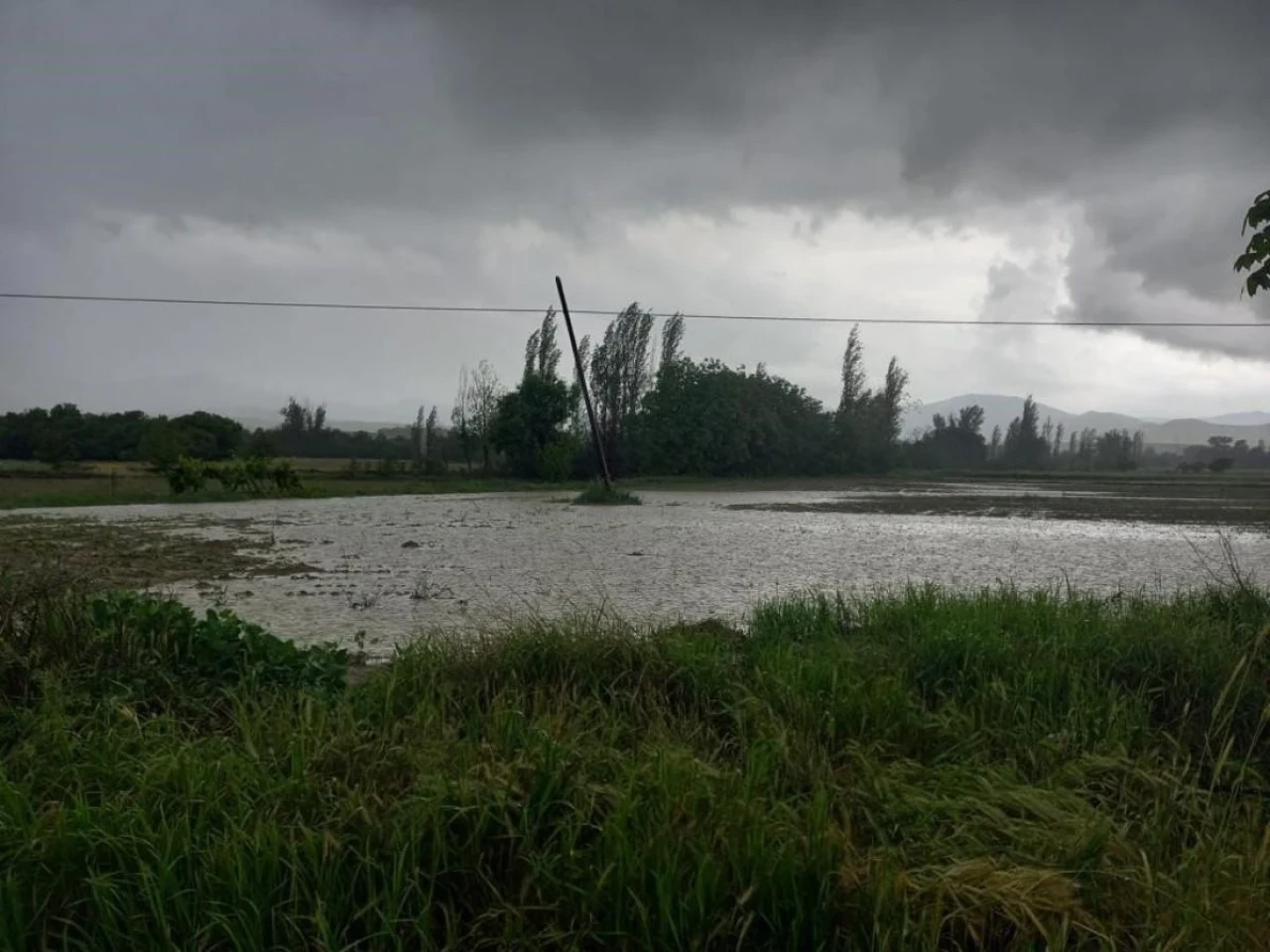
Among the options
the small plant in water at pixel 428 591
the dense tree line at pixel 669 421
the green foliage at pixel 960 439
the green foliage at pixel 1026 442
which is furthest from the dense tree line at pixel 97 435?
the green foliage at pixel 1026 442

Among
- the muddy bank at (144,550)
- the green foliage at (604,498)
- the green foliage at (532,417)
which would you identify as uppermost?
the green foliage at (532,417)

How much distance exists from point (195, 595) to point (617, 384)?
46.7 meters

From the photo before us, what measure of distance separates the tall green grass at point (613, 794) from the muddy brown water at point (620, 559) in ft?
5.11

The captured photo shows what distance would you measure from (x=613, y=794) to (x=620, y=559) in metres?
7.93

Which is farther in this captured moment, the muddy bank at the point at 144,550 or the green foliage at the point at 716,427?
the green foliage at the point at 716,427

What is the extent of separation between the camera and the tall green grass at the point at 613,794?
2355 mm

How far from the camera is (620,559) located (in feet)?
34.9

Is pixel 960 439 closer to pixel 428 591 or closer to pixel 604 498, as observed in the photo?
pixel 604 498

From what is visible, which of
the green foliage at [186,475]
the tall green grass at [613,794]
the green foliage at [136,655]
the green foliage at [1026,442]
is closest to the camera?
the tall green grass at [613,794]

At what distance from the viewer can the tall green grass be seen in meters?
2.36

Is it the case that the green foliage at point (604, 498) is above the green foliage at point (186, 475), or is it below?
below

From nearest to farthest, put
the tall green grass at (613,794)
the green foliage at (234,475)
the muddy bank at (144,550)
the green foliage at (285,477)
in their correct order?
the tall green grass at (613,794) < the muddy bank at (144,550) < the green foliage at (234,475) < the green foliage at (285,477)

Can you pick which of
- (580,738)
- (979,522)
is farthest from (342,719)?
(979,522)

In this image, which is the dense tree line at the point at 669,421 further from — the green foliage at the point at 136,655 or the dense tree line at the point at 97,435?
the green foliage at the point at 136,655
